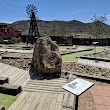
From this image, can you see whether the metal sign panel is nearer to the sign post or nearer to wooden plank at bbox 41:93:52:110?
the sign post

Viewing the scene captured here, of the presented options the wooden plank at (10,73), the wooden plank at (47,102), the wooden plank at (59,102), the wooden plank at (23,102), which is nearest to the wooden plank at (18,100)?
the wooden plank at (23,102)

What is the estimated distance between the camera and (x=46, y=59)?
767 cm

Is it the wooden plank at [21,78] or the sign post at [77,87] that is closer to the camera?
the sign post at [77,87]

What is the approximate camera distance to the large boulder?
7.51m

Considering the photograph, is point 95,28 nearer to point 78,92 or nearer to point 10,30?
point 10,30

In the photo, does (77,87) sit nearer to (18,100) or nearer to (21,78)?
(18,100)

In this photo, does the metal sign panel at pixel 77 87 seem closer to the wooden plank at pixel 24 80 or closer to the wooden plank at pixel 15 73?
the wooden plank at pixel 24 80

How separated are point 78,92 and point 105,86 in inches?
137

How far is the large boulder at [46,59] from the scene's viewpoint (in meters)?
7.51

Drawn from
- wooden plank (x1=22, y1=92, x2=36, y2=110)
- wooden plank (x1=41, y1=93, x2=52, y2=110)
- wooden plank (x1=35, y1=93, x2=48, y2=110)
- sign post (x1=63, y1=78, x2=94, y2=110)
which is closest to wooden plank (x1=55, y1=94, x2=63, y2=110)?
wooden plank (x1=41, y1=93, x2=52, y2=110)

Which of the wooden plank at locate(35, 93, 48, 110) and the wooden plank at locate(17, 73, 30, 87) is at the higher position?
the wooden plank at locate(17, 73, 30, 87)

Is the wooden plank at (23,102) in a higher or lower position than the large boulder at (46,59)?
lower

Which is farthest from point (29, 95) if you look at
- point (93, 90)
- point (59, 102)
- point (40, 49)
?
point (40, 49)

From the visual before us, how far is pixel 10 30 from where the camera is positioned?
3306 cm
